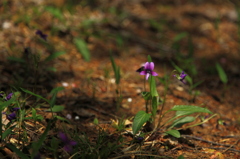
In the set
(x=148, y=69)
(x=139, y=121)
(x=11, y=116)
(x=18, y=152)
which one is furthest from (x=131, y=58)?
(x=18, y=152)

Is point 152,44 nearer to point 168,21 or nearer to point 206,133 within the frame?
point 168,21

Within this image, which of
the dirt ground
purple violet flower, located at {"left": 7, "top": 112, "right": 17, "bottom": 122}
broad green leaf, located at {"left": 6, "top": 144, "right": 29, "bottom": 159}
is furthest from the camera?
the dirt ground

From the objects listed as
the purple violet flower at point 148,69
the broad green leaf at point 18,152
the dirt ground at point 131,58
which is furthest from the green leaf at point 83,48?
the broad green leaf at point 18,152

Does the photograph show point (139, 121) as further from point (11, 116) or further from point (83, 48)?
point (83, 48)

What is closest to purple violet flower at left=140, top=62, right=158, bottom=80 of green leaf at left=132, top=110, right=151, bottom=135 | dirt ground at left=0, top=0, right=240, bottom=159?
green leaf at left=132, top=110, right=151, bottom=135

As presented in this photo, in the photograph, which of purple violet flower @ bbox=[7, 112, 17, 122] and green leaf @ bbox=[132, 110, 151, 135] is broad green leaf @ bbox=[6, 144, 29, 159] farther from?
green leaf @ bbox=[132, 110, 151, 135]
